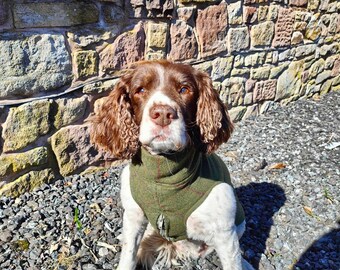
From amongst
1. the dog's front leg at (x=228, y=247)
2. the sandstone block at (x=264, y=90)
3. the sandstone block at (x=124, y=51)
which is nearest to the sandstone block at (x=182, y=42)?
the sandstone block at (x=124, y=51)

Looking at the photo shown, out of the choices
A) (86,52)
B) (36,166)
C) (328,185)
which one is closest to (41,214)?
(36,166)

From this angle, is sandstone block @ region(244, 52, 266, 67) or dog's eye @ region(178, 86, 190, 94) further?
sandstone block @ region(244, 52, 266, 67)

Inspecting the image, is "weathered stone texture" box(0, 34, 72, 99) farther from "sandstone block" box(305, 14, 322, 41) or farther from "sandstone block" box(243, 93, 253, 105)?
"sandstone block" box(305, 14, 322, 41)

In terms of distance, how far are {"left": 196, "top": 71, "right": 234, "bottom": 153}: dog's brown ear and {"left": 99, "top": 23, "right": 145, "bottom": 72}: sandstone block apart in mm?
1327

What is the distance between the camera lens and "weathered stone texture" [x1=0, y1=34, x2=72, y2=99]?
277 cm

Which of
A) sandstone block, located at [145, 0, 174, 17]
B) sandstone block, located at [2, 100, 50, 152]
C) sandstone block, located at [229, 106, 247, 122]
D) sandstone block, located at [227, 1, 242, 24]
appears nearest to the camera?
sandstone block, located at [2, 100, 50, 152]

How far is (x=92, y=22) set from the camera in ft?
10.1

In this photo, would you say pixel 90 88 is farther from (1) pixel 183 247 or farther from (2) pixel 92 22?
(1) pixel 183 247

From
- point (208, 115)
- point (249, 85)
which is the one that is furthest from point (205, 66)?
point (208, 115)

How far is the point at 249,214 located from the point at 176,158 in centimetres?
128

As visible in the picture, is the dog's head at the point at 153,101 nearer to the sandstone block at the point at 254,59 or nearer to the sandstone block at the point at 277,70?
the sandstone block at the point at 254,59

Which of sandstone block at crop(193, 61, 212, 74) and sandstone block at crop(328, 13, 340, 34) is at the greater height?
sandstone block at crop(328, 13, 340, 34)

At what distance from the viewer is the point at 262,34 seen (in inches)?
177

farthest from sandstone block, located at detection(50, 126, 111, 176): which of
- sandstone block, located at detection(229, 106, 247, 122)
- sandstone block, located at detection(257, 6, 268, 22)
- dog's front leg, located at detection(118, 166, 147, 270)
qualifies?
sandstone block, located at detection(257, 6, 268, 22)
